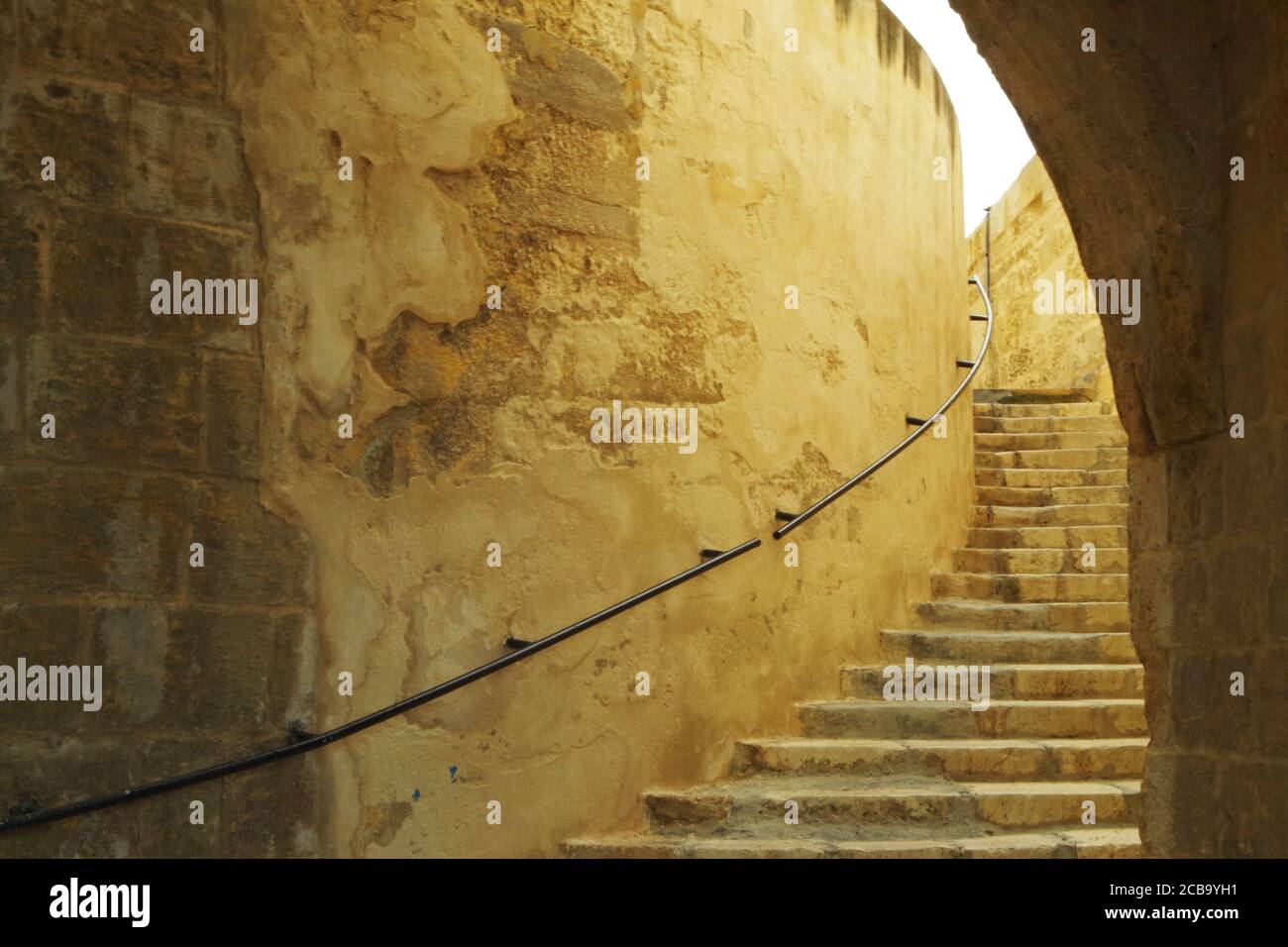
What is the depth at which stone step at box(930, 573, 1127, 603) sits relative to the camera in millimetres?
4938

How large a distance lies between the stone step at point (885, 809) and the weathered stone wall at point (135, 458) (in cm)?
109

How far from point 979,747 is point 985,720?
0.65 feet

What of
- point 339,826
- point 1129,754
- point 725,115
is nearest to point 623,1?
point 725,115

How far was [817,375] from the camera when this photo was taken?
430cm

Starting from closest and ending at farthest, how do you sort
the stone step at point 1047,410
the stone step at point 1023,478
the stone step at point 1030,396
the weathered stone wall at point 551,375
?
the weathered stone wall at point 551,375, the stone step at point 1023,478, the stone step at point 1047,410, the stone step at point 1030,396

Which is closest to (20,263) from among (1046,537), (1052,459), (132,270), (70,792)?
(132,270)

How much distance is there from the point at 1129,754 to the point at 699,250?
6.70 feet

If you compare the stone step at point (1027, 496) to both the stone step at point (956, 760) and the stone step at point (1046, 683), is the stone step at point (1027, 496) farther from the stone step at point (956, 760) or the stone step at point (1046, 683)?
the stone step at point (956, 760)

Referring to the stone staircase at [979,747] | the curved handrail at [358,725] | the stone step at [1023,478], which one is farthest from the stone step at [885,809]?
the stone step at [1023,478]

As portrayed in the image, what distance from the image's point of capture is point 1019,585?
499 cm

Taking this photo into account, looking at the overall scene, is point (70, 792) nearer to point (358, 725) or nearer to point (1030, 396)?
point (358, 725)

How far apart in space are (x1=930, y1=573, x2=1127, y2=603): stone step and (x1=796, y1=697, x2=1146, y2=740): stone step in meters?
0.95

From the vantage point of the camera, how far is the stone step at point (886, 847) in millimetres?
3206

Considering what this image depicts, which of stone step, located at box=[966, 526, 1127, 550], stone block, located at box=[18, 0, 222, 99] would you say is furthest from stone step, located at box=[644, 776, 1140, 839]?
stone block, located at box=[18, 0, 222, 99]
